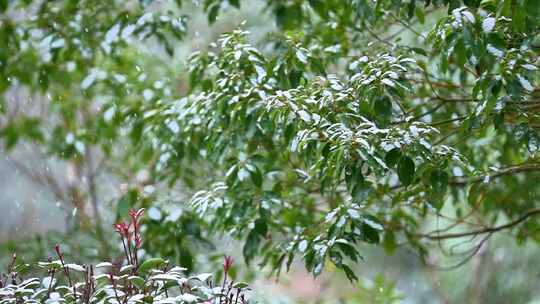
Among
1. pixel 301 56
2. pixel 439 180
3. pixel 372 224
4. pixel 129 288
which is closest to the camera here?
pixel 129 288

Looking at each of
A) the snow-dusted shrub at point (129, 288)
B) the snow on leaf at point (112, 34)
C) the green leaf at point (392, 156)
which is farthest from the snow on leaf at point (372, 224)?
the snow on leaf at point (112, 34)

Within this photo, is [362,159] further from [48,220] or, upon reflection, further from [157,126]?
[48,220]

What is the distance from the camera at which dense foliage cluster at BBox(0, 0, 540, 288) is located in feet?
8.02

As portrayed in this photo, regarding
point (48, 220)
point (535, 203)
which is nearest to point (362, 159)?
point (535, 203)

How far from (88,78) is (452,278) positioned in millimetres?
4292

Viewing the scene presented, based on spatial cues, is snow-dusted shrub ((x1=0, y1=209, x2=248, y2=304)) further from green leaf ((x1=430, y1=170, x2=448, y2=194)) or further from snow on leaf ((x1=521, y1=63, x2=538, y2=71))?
snow on leaf ((x1=521, y1=63, x2=538, y2=71))

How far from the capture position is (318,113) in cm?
257

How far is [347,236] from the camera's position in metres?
2.72

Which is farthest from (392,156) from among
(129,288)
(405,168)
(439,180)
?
(129,288)

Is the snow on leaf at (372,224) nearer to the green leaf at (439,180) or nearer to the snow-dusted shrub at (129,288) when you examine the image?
the green leaf at (439,180)

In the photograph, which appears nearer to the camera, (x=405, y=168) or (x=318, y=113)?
(x=405, y=168)

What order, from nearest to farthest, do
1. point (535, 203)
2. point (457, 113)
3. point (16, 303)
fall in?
point (16, 303), point (457, 113), point (535, 203)

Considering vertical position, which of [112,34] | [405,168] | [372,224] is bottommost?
[372,224]

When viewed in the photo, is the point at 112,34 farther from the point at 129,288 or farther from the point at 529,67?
the point at 529,67
